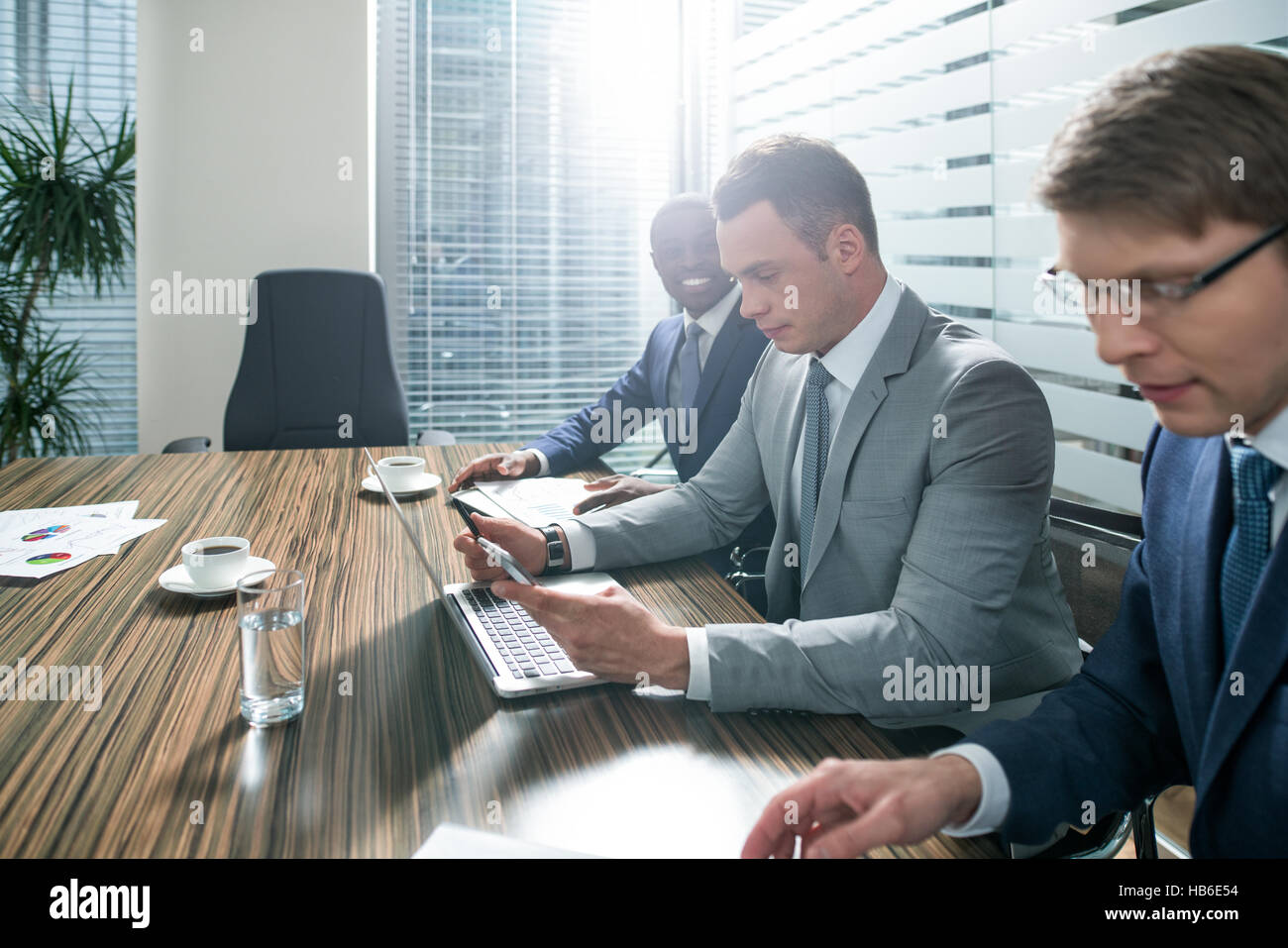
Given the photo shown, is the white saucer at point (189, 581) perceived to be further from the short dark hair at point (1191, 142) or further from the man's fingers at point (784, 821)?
the short dark hair at point (1191, 142)

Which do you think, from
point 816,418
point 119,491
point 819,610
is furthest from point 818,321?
point 119,491

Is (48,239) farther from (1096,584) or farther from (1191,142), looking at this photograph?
(1191,142)

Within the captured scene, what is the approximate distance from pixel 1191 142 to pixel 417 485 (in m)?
1.69

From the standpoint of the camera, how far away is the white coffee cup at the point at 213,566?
1305mm

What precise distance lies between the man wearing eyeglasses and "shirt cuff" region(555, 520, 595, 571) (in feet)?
2.37

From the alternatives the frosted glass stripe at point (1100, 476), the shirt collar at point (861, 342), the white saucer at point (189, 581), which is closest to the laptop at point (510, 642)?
the white saucer at point (189, 581)

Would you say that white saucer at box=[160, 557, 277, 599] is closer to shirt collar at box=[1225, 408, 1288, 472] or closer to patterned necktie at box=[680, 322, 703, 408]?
shirt collar at box=[1225, 408, 1288, 472]

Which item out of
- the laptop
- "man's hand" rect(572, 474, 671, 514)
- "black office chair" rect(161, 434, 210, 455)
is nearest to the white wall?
"black office chair" rect(161, 434, 210, 455)

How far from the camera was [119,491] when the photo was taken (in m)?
2.01

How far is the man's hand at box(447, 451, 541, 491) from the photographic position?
2174 mm

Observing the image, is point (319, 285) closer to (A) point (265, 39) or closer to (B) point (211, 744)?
(A) point (265, 39)

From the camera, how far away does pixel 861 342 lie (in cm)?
149
